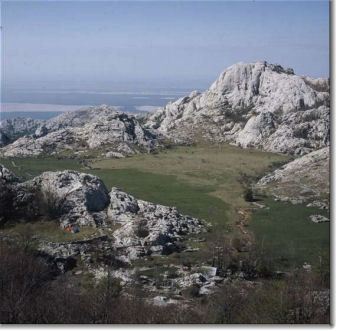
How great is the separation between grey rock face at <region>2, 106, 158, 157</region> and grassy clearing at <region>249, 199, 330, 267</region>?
28414 mm

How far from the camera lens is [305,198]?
30.7 meters

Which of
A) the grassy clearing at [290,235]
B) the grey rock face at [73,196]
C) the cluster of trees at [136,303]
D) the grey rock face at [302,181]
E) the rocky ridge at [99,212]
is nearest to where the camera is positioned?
the cluster of trees at [136,303]

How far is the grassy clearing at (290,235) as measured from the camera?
71.7ft

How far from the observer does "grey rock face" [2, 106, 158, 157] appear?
56.2 m

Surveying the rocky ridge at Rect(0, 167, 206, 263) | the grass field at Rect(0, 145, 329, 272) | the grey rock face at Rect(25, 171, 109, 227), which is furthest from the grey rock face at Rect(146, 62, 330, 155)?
the grey rock face at Rect(25, 171, 109, 227)

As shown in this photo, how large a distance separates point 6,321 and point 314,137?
48.1 m

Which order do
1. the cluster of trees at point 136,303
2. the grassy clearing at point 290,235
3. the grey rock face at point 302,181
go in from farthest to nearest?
the grey rock face at point 302,181 → the grassy clearing at point 290,235 → the cluster of trees at point 136,303

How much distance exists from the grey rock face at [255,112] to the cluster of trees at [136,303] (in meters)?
36.5

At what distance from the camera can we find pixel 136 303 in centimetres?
1773

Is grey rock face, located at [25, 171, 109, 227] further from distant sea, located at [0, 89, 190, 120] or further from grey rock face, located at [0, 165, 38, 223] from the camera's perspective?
distant sea, located at [0, 89, 190, 120]

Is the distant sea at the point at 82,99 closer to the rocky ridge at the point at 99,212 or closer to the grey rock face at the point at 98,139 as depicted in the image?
the rocky ridge at the point at 99,212

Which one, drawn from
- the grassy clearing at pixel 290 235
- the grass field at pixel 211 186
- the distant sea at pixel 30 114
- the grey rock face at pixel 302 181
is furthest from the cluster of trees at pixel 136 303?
the distant sea at pixel 30 114

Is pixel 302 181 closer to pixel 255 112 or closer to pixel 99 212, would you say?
pixel 99 212

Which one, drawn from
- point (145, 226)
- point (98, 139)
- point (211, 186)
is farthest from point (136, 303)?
point (98, 139)
